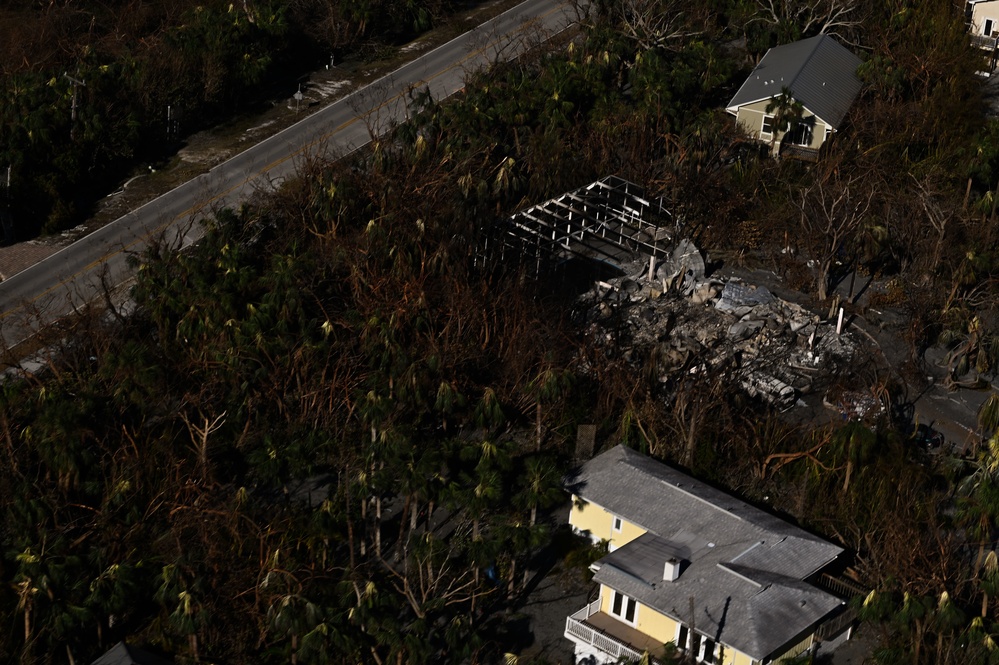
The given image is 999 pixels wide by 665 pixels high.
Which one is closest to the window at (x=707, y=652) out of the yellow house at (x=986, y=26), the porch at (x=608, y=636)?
the porch at (x=608, y=636)

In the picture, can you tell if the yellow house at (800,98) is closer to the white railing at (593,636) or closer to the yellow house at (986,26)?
the yellow house at (986,26)

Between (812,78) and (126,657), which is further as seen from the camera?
(812,78)

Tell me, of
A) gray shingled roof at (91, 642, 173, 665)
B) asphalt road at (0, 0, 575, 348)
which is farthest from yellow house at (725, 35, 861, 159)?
gray shingled roof at (91, 642, 173, 665)

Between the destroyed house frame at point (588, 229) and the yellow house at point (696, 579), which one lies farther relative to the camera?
the destroyed house frame at point (588, 229)

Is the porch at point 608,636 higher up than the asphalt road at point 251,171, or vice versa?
the asphalt road at point 251,171

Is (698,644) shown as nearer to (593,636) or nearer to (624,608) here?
(624,608)

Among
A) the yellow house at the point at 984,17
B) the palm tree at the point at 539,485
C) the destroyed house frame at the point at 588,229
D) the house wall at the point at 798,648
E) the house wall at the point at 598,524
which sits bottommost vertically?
the house wall at the point at 798,648

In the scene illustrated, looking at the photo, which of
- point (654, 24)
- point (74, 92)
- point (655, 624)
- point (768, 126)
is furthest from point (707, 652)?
point (654, 24)
